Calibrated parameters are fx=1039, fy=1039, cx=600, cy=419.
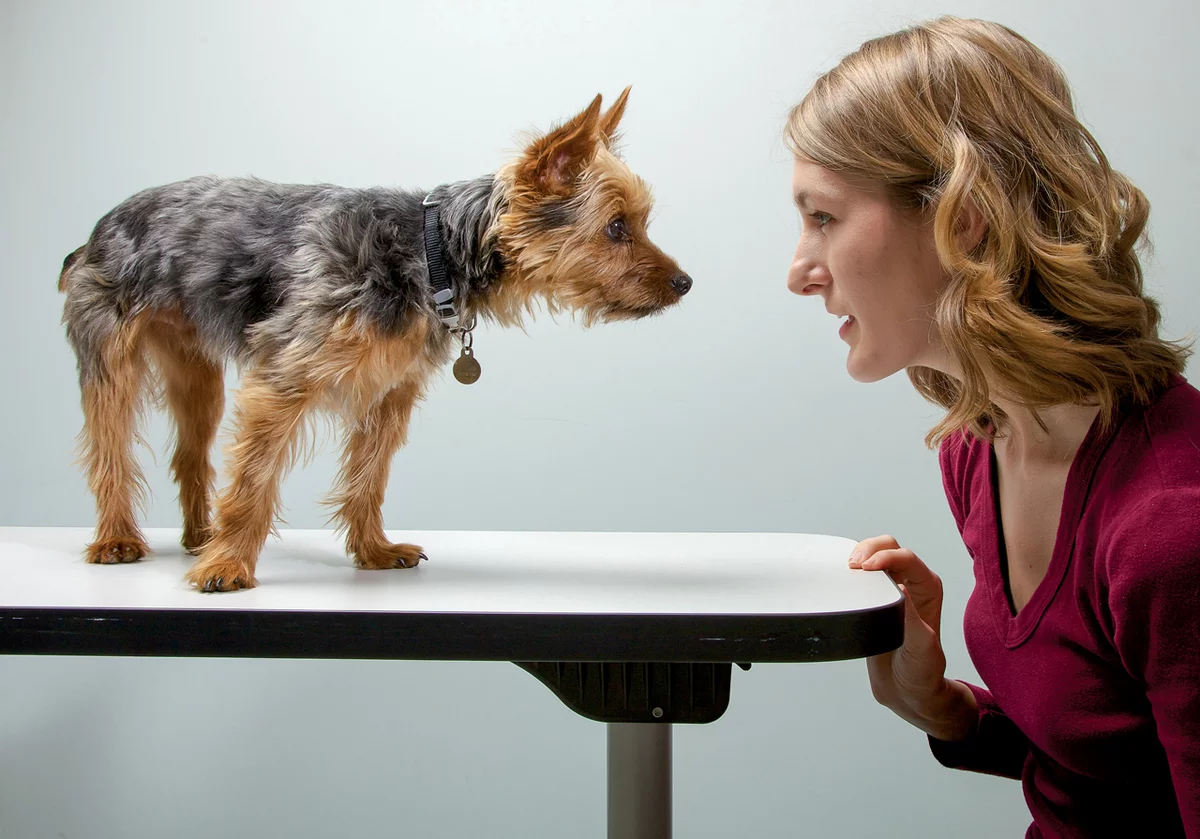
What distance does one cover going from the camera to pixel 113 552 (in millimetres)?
1790

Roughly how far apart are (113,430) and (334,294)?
0.55 m

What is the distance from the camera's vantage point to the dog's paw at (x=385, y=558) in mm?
1780

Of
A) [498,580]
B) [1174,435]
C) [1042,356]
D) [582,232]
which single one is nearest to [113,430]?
[498,580]

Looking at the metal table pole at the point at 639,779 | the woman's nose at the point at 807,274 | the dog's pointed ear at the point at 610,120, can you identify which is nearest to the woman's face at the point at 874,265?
the woman's nose at the point at 807,274

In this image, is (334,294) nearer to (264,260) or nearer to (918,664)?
(264,260)

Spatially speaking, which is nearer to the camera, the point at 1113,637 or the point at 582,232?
the point at 1113,637

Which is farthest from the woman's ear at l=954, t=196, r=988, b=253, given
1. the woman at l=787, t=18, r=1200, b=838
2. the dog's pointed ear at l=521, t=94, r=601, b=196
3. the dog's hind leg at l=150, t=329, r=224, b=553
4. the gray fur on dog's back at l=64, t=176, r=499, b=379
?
the dog's hind leg at l=150, t=329, r=224, b=553

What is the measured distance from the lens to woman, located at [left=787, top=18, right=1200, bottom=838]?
1104mm

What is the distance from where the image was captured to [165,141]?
2.81 metres

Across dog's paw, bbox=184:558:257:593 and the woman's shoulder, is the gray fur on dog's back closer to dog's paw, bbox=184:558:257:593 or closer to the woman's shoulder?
dog's paw, bbox=184:558:257:593

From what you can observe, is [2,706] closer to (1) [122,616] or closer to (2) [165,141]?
(2) [165,141]

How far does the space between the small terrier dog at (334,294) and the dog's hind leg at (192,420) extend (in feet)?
0.21

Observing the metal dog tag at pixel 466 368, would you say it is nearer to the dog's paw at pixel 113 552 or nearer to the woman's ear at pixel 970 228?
the dog's paw at pixel 113 552

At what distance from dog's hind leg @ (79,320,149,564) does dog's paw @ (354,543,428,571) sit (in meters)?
0.40
